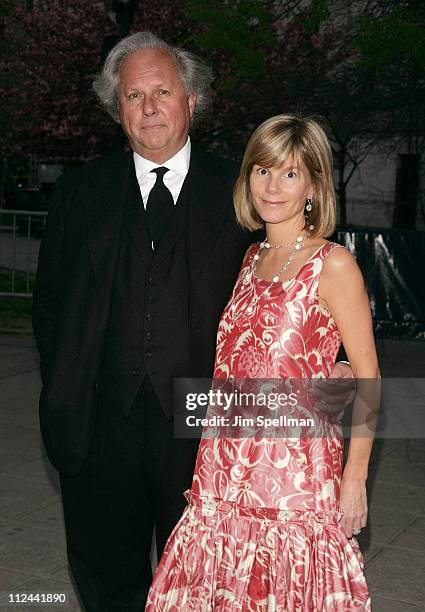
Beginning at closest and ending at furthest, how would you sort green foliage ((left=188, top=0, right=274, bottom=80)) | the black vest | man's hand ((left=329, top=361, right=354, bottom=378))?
man's hand ((left=329, top=361, right=354, bottom=378)) → the black vest → green foliage ((left=188, top=0, right=274, bottom=80))

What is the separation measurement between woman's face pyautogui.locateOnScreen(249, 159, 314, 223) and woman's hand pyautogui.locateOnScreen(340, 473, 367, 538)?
87cm

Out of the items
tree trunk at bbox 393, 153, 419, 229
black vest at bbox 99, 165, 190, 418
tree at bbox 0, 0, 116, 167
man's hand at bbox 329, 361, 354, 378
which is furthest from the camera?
tree at bbox 0, 0, 116, 167

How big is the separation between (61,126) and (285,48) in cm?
578

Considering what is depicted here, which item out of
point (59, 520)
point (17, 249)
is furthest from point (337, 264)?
point (17, 249)

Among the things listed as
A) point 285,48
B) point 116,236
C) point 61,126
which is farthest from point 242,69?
point 116,236

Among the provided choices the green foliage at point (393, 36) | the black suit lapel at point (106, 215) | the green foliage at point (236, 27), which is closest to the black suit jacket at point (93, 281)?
the black suit lapel at point (106, 215)

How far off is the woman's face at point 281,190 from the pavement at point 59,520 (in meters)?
2.19

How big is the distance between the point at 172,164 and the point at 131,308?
573mm

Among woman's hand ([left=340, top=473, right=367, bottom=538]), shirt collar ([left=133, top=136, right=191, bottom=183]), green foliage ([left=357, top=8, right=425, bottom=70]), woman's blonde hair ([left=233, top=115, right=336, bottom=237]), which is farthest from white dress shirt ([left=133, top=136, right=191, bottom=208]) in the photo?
green foliage ([left=357, top=8, right=425, bottom=70])

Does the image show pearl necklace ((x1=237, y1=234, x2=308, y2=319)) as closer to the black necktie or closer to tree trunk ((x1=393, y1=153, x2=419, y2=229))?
the black necktie

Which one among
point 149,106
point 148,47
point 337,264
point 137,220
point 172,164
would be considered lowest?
point 337,264

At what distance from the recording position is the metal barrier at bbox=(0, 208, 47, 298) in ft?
44.2

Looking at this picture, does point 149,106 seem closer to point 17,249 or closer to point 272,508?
point 272,508

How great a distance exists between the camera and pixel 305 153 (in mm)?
3191
